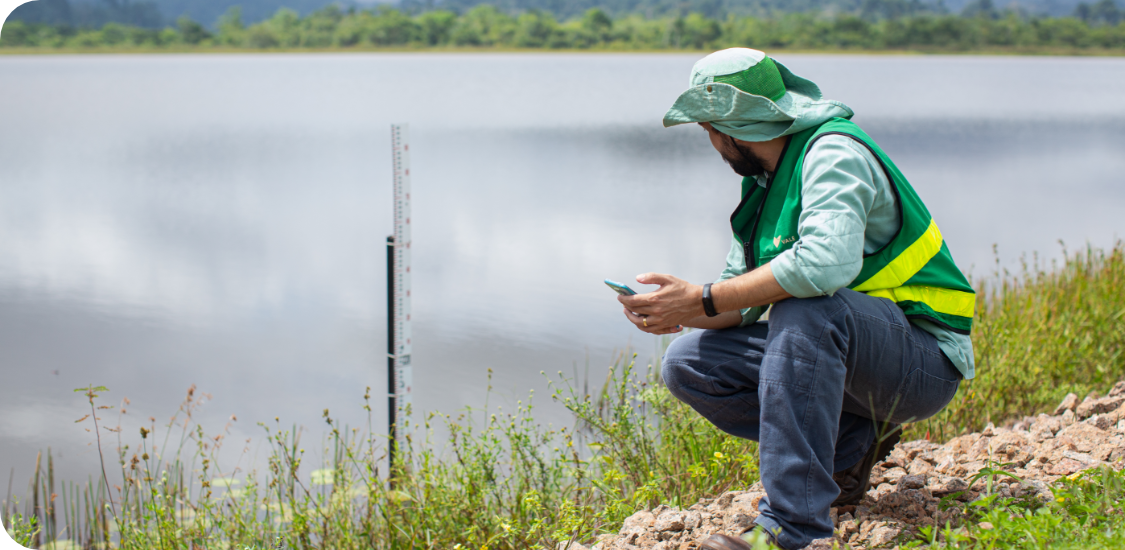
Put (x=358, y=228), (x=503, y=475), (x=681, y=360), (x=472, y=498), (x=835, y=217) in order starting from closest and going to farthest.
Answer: (x=835, y=217) < (x=681, y=360) < (x=472, y=498) < (x=503, y=475) < (x=358, y=228)

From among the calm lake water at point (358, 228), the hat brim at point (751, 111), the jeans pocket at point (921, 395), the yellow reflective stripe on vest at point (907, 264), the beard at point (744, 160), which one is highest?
the hat brim at point (751, 111)

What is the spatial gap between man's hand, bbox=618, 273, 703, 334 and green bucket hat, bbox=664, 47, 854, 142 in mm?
400

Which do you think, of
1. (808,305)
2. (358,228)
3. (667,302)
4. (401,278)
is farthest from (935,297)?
(358,228)

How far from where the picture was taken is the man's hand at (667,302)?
6.37ft

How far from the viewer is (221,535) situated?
298cm

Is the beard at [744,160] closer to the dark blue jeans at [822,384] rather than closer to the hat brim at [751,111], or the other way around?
the hat brim at [751,111]

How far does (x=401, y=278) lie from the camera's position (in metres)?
3.93

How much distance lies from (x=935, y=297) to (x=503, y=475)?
1687 mm

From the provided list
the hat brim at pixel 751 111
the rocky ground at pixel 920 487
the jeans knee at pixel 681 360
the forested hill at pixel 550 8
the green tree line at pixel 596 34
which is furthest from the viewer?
the forested hill at pixel 550 8

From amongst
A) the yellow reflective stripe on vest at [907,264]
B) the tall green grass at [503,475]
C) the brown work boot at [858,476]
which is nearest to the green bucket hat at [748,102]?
the yellow reflective stripe on vest at [907,264]

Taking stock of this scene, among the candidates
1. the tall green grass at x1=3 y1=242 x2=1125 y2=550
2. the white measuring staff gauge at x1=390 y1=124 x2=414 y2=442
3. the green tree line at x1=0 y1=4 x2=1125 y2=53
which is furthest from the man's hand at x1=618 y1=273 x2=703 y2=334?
the green tree line at x1=0 y1=4 x2=1125 y2=53

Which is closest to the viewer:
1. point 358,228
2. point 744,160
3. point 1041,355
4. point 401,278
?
point 744,160

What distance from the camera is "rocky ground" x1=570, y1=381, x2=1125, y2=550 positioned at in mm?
2092

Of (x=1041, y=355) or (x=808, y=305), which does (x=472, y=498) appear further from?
(x=1041, y=355)
